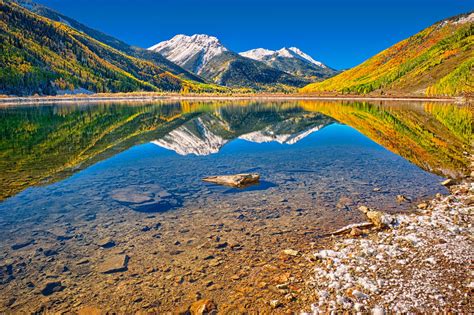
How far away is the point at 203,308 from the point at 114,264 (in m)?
4.64

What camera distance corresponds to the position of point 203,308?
955 cm

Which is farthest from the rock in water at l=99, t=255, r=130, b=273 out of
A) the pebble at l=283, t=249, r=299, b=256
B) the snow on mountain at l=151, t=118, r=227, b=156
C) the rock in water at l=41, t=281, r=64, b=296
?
the snow on mountain at l=151, t=118, r=227, b=156

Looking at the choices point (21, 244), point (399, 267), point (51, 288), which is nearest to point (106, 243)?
point (51, 288)

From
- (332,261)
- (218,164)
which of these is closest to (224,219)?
(332,261)

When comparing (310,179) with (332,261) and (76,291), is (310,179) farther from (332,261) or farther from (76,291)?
(76,291)

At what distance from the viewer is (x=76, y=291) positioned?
35.0 feet

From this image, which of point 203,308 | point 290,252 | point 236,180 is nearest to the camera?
point 203,308

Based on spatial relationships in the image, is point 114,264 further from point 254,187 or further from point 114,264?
point 254,187

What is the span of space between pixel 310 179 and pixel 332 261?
13.4 metres

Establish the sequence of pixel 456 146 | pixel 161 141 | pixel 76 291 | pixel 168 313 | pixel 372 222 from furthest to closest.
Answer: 1. pixel 161 141
2. pixel 456 146
3. pixel 372 222
4. pixel 76 291
5. pixel 168 313

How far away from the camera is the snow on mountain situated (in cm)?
3847

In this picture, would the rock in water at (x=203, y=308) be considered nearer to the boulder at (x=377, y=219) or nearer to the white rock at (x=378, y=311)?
the white rock at (x=378, y=311)

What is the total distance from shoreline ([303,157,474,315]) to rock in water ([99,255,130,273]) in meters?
6.87

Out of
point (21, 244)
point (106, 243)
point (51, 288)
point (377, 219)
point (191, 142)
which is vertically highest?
point (191, 142)
